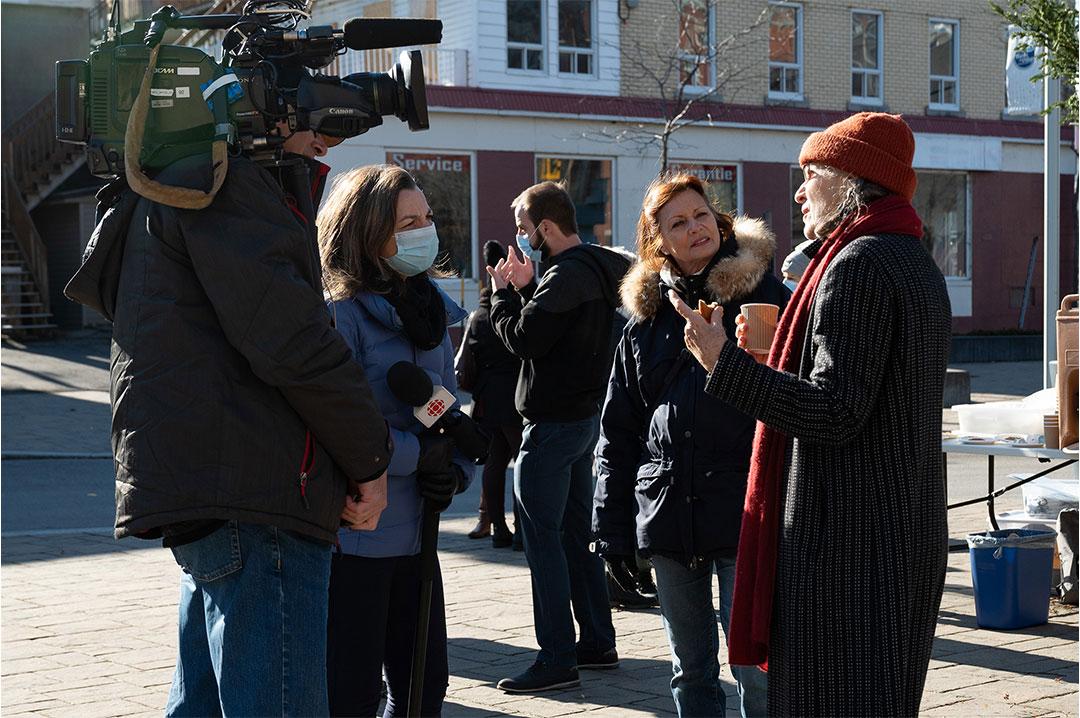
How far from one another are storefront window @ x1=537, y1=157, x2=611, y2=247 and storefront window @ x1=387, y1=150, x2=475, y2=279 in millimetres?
1730

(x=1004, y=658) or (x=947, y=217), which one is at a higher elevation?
(x=947, y=217)

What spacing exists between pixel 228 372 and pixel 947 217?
31.7 metres

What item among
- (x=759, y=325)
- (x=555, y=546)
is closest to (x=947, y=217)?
(x=555, y=546)

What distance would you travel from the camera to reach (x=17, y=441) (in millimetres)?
15969

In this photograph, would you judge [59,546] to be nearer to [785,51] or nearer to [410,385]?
[410,385]

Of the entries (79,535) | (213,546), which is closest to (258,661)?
(213,546)

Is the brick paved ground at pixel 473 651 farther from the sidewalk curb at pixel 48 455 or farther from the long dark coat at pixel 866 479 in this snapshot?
the sidewalk curb at pixel 48 455

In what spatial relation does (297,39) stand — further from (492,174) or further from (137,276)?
(492,174)

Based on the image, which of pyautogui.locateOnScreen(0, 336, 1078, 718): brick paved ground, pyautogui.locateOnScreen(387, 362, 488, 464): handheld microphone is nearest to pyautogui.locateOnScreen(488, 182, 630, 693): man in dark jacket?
pyautogui.locateOnScreen(0, 336, 1078, 718): brick paved ground

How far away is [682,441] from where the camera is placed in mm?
4508

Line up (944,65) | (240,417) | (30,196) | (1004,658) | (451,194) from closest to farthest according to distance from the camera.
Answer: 1. (240,417)
2. (1004,658)
3. (451,194)
4. (30,196)
5. (944,65)

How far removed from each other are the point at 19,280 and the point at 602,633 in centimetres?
2239

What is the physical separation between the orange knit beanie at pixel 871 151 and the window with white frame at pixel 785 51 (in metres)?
27.7

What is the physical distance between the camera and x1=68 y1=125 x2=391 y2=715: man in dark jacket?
296 centimetres
